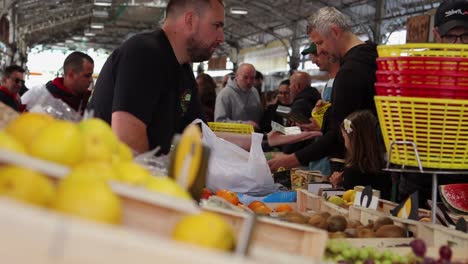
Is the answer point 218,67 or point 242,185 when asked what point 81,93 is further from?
point 218,67

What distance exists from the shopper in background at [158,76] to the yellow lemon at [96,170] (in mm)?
1546

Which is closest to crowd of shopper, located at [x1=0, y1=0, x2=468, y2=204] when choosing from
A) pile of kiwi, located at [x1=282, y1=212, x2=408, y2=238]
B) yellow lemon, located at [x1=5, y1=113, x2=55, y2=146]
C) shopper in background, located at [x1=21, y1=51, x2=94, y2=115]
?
pile of kiwi, located at [x1=282, y1=212, x2=408, y2=238]

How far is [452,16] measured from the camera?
2.76m

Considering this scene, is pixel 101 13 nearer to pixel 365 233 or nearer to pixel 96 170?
→ pixel 365 233

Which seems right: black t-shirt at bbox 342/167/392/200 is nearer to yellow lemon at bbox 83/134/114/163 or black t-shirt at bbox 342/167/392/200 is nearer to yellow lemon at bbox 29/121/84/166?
yellow lemon at bbox 83/134/114/163

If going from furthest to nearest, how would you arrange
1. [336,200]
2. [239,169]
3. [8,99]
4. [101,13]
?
[101,13], [8,99], [239,169], [336,200]

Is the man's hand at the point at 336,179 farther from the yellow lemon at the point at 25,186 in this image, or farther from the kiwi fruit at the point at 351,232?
the yellow lemon at the point at 25,186

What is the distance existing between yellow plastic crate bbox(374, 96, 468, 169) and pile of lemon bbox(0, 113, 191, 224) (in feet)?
2.90

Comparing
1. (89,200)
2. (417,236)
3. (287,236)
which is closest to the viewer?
(89,200)

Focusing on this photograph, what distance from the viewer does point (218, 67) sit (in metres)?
28.2

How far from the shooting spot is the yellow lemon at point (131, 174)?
3.75ft

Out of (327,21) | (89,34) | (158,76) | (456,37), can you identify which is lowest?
(158,76)

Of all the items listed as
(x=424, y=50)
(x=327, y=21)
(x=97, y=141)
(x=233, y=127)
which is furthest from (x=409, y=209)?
(x=233, y=127)

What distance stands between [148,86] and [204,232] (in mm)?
1875
